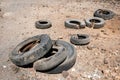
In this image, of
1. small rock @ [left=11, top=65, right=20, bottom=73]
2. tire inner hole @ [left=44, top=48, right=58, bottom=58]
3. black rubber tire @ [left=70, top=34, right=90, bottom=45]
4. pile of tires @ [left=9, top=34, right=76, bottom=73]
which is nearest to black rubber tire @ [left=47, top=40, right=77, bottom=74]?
pile of tires @ [left=9, top=34, right=76, bottom=73]

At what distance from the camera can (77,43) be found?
24.6ft

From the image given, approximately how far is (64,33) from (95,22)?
1.53 metres

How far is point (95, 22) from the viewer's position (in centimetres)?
922

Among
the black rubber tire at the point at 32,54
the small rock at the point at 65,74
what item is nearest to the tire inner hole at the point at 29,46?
the black rubber tire at the point at 32,54

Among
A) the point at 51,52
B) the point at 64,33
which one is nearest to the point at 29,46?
the point at 51,52

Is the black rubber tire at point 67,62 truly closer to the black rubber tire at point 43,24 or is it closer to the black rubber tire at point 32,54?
the black rubber tire at point 32,54

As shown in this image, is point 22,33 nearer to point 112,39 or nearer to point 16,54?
point 16,54

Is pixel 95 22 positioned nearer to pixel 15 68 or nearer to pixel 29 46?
pixel 29 46

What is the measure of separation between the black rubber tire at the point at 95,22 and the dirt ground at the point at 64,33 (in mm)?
185

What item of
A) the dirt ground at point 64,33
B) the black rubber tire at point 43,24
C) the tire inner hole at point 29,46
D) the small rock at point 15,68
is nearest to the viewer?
the dirt ground at point 64,33

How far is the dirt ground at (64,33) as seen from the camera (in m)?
6.17

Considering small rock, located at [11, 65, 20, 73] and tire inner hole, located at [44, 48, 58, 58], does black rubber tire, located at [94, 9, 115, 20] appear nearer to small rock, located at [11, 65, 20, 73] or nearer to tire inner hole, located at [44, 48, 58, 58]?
tire inner hole, located at [44, 48, 58, 58]

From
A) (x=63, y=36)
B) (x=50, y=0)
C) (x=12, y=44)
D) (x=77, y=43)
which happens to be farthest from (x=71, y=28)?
(x=50, y=0)

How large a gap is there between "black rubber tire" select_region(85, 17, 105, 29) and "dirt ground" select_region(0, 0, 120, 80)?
185mm
